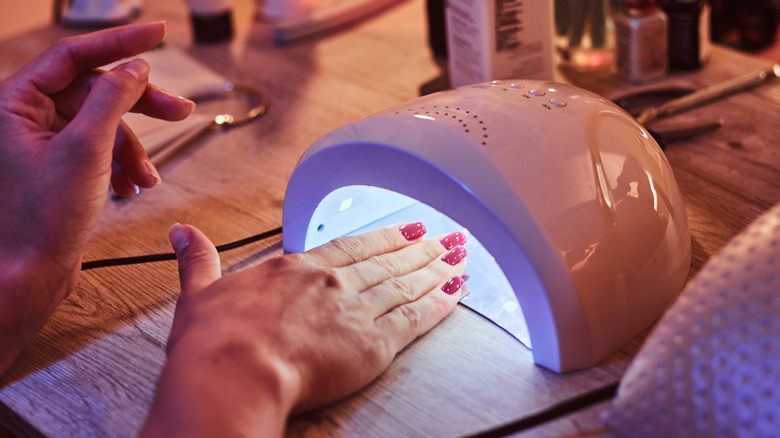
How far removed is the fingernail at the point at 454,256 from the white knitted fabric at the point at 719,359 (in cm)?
19

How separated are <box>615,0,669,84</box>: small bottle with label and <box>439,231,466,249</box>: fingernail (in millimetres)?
397

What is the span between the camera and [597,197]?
47 cm

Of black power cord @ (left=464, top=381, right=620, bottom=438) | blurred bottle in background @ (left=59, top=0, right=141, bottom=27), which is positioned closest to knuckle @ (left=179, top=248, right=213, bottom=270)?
black power cord @ (left=464, top=381, right=620, bottom=438)

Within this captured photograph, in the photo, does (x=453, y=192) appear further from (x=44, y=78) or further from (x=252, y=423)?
(x=44, y=78)

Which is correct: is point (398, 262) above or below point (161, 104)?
below

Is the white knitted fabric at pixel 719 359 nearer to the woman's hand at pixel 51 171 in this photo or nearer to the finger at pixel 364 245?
the finger at pixel 364 245

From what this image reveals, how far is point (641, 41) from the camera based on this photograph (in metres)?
0.85

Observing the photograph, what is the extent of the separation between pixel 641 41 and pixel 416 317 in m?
0.52

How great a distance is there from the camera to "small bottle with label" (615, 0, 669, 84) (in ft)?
2.71

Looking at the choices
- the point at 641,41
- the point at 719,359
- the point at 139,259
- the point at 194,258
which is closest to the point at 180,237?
the point at 194,258

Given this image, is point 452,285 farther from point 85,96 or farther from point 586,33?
point 586,33

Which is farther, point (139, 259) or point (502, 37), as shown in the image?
point (502, 37)

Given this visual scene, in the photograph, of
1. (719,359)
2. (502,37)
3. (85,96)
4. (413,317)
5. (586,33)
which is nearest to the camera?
(719,359)

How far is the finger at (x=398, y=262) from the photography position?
526 mm
